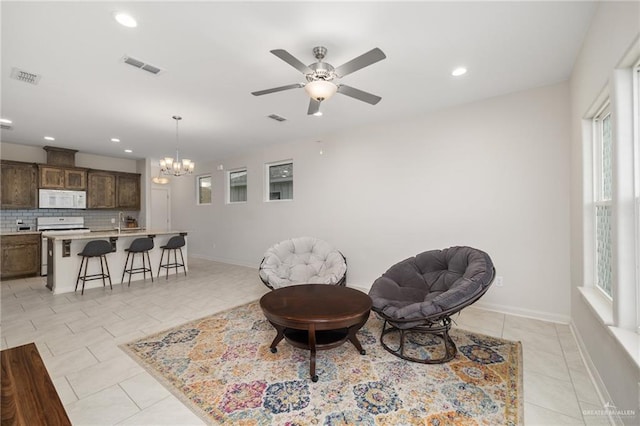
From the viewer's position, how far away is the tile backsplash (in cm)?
574

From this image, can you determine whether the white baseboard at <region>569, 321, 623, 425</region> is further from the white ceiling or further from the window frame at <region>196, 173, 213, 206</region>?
the window frame at <region>196, 173, 213, 206</region>

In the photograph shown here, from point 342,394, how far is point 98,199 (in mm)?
→ 7624

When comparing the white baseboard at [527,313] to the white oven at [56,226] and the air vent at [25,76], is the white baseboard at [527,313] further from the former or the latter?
the white oven at [56,226]

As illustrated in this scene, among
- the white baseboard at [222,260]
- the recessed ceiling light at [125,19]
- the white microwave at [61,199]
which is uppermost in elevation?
the recessed ceiling light at [125,19]

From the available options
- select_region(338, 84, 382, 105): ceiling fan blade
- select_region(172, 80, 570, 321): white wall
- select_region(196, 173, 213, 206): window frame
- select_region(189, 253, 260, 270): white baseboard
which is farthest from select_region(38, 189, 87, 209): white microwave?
select_region(338, 84, 382, 105): ceiling fan blade

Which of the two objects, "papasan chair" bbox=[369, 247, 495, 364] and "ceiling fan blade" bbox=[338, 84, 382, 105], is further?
"ceiling fan blade" bbox=[338, 84, 382, 105]

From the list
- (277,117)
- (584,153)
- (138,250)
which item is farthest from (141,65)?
(584,153)

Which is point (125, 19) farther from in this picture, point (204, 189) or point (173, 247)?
point (204, 189)

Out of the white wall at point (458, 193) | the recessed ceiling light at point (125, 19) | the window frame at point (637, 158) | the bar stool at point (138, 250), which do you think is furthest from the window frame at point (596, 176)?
the bar stool at point (138, 250)

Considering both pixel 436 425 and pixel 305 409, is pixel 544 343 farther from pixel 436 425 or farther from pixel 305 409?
pixel 305 409

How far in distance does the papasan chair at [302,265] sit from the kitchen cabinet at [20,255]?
5235 millimetres

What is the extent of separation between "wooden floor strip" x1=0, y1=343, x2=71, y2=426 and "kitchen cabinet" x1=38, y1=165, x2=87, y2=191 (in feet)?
21.8

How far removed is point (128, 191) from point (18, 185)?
6.67 feet

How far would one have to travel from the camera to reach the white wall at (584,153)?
1566mm
